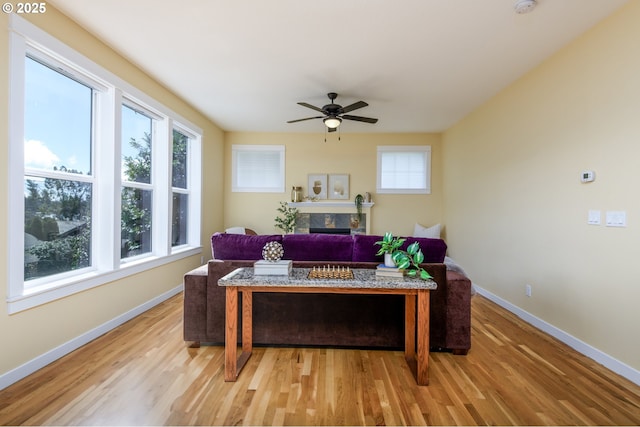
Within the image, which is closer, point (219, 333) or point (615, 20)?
point (615, 20)

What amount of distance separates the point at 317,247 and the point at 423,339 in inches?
41.1

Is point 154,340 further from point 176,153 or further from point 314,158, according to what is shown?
point 314,158

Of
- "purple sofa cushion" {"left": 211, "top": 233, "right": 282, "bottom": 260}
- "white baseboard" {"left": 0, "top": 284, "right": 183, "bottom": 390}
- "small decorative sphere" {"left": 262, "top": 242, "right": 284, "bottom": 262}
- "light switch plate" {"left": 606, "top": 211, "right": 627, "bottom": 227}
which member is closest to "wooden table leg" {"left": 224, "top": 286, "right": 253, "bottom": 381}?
"small decorative sphere" {"left": 262, "top": 242, "right": 284, "bottom": 262}

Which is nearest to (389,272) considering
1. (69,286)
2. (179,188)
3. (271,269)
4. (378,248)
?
(378,248)

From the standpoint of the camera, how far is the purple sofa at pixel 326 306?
238cm

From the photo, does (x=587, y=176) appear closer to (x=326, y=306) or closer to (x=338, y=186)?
(x=326, y=306)

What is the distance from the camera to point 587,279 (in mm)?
2482

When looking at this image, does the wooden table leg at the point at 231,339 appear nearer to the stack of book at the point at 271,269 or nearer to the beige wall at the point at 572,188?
the stack of book at the point at 271,269

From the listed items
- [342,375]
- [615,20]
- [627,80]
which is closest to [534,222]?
[627,80]

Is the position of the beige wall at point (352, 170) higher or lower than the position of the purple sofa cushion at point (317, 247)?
higher

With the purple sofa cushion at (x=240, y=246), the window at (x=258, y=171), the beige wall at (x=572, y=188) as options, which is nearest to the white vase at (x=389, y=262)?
the purple sofa cushion at (x=240, y=246)

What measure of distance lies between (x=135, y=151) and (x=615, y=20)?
468cm

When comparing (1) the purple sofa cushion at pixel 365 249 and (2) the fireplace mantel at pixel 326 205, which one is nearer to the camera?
(1) the purple sofa cushion at pixel 365 249

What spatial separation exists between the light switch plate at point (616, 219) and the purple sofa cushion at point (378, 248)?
125cm
